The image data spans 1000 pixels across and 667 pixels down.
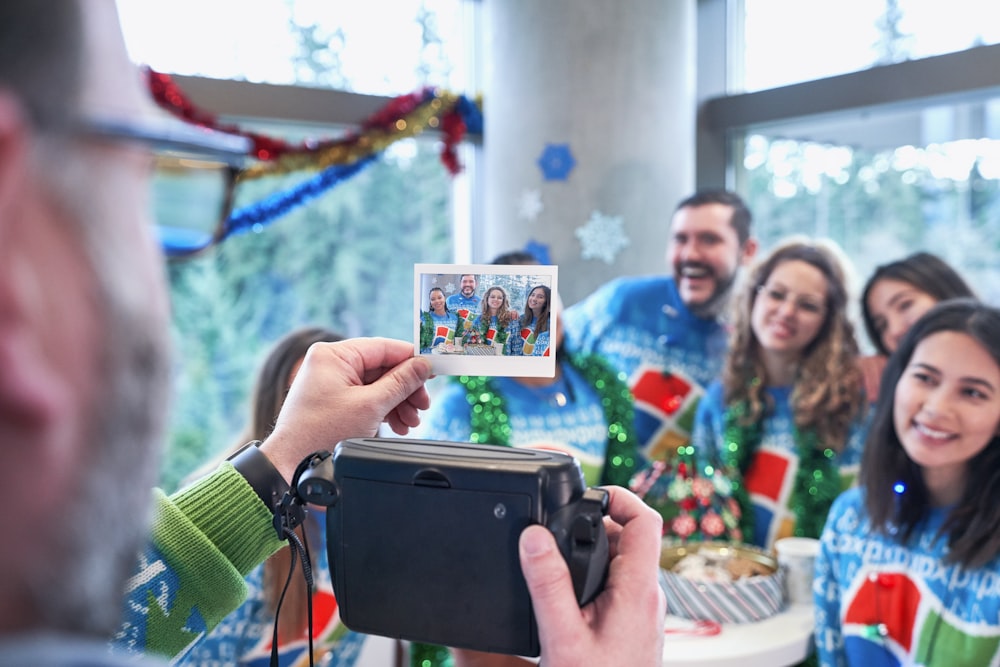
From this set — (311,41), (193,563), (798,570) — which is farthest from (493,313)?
(311,41)

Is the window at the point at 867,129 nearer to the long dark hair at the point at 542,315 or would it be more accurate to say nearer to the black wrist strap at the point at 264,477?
the long dark hair at the point at 542,315

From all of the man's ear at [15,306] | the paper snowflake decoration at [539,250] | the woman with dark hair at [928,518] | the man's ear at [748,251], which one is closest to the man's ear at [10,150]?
the man's ear at [15,306]

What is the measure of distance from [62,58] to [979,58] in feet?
9.54

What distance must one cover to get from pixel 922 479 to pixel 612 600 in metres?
1.40

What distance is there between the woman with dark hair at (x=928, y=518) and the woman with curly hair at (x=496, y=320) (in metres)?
1.19

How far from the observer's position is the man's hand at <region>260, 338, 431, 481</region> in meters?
1.00

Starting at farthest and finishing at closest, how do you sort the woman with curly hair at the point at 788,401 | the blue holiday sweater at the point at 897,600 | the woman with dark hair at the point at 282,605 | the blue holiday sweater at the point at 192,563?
1. the woman with curly hair at the point at 788,401
2. the woman with dark hair at the point at 282,605
3. the blue holiday sweater at the point at 897,600
4. the blue holiday sweater at the point at 192,563

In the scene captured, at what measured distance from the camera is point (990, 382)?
1776 millimetres

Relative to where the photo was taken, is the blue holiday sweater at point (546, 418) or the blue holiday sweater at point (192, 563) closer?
the blue holiday sweater at point (192, 563)

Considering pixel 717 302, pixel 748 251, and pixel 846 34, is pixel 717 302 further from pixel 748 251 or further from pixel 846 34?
pixel 846 34

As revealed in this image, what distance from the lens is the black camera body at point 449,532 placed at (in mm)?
712

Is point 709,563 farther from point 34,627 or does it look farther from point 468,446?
point 34,627

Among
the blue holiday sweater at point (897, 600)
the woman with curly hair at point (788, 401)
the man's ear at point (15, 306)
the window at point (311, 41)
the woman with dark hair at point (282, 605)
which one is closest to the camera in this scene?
the man's ear at point (15, 306)

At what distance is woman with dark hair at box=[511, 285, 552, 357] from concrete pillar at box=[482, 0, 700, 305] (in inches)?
88.8
